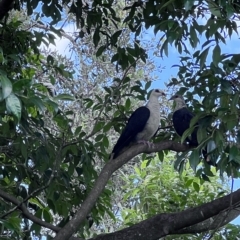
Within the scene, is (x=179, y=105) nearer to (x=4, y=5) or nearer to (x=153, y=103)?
(x=153, y=103)

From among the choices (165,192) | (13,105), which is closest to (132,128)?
(165,192)

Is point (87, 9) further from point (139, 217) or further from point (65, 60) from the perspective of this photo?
point (65, 60)

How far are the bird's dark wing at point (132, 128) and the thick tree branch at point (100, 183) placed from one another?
565mm

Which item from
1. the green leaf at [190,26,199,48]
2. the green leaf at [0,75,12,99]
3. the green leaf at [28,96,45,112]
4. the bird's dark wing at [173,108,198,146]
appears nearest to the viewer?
the green leaf at [0,75,12,99]

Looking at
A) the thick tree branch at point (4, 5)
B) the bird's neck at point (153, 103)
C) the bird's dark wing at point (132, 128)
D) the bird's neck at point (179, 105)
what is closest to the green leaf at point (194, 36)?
the thick tree branch at point (4, 5)

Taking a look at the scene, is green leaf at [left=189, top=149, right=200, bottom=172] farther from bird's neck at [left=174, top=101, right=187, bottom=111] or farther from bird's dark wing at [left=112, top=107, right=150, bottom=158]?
bird's neck at [left=174, top=101, right=187, bottom=111]

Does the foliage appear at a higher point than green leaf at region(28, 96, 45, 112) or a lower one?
higher

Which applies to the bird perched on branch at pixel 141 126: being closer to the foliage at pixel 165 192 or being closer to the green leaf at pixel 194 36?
the foliage at pixel 165 192

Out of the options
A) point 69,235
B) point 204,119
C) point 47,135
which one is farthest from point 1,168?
point 204,119

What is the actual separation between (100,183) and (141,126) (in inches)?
69.0

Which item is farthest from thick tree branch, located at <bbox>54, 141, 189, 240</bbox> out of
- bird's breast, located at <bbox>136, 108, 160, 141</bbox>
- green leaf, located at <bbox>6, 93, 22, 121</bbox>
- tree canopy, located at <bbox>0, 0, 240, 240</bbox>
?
green leaf, located at <bbox>6, 93, 22, 121</bbox>

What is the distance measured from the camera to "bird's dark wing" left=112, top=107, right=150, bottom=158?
509 centimetres

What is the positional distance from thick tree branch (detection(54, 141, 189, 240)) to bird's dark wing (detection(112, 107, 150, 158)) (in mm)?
565

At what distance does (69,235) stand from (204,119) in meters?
1.09
